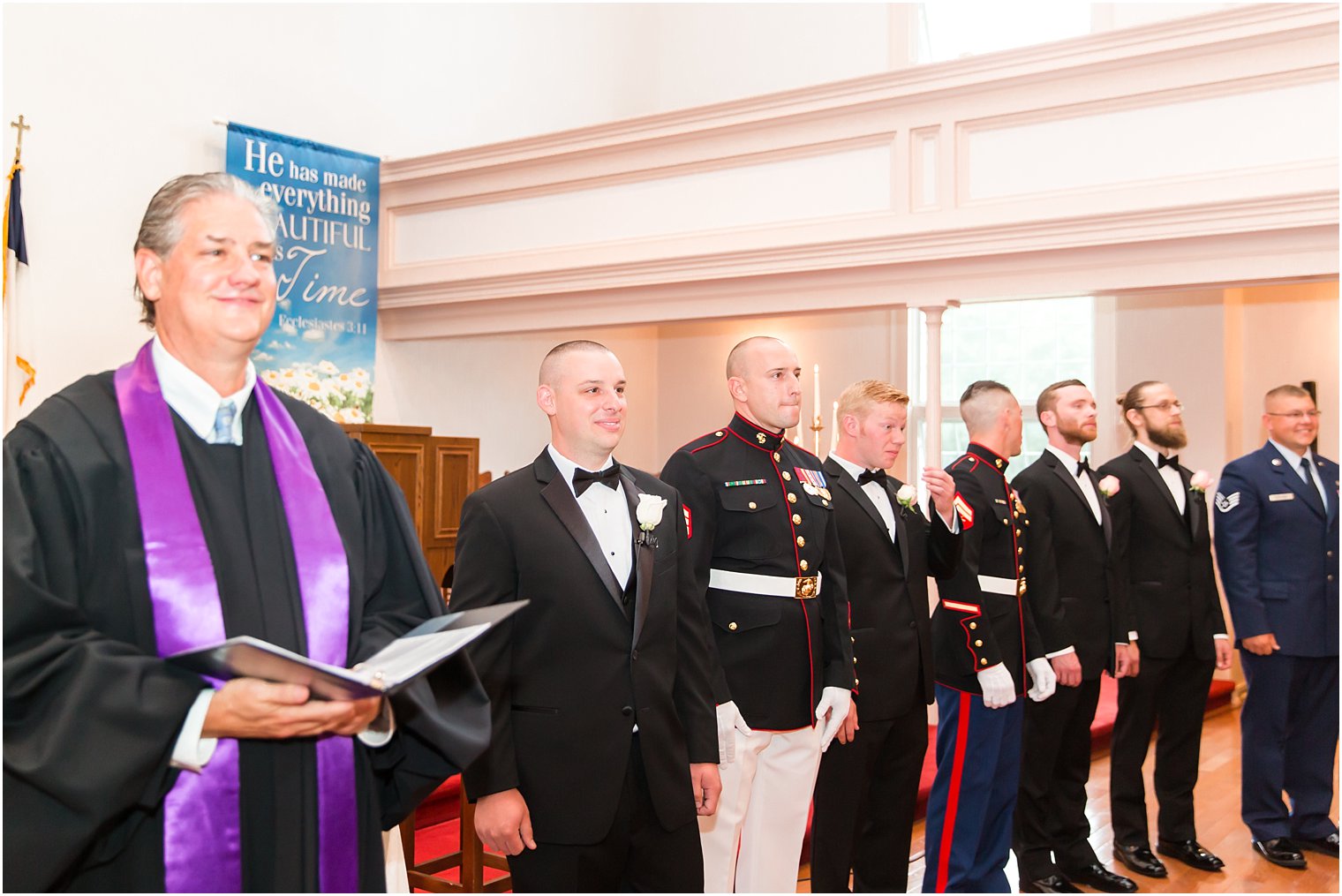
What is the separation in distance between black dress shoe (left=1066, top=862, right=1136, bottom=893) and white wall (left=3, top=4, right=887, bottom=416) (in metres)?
5.59

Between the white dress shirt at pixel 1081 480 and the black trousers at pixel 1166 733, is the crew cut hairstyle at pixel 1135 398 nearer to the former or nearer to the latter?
the white dress shirt at pixel 1081 480

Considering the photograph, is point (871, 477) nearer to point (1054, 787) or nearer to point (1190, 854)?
point (1054, 787)

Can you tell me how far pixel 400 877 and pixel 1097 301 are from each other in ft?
25.3

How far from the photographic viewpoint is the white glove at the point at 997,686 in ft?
12.7

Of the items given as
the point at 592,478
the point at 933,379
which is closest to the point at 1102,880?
the point at 933,379

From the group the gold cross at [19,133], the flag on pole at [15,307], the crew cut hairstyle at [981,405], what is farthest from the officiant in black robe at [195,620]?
the gold cross at [19,133]

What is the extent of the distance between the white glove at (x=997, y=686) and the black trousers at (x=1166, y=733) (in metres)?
1.16

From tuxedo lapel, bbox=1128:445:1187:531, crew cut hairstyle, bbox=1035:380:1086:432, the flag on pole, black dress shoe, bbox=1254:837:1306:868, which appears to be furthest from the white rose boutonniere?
the flag on pole

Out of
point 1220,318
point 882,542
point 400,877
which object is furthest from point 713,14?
point 400,877

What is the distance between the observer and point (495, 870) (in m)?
4.41

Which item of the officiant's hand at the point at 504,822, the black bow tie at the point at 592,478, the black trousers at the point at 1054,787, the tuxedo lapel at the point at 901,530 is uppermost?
the black bow tie at the point at 592,478

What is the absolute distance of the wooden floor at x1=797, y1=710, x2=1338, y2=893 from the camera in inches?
175

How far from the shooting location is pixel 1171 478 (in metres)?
4.90

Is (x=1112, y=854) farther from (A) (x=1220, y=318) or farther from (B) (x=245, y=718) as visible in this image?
(A) (x=1220, y=318)
